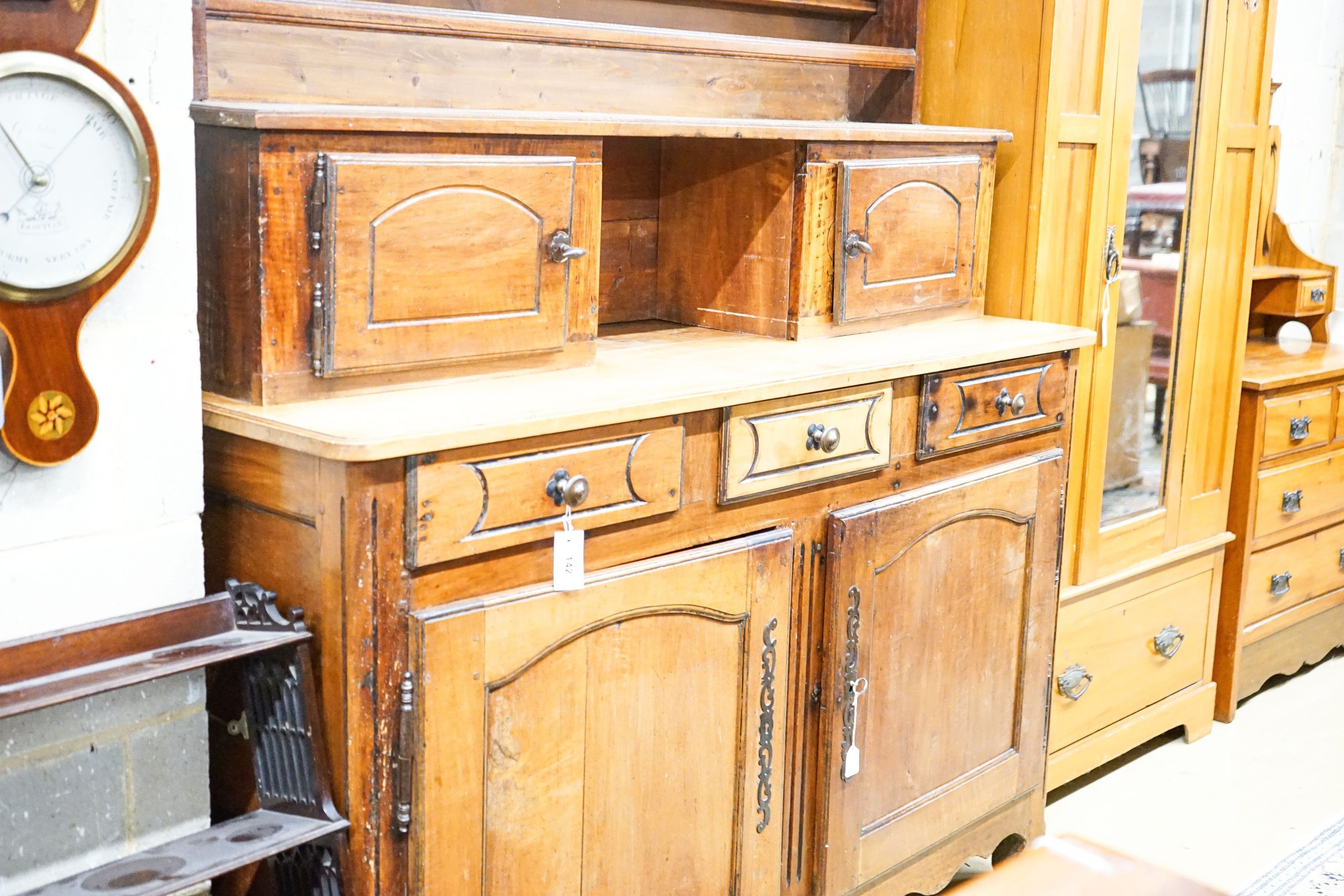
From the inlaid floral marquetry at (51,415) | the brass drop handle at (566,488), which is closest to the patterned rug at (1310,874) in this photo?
the brass drop handle at (566,488)

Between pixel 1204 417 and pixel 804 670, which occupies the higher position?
pixel 1204 417

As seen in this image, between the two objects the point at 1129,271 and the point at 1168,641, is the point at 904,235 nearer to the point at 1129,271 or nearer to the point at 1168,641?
the point at 1129,271

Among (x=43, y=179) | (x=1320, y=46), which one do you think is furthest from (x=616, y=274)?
(x=1320, y=46)

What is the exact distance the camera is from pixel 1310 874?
8.97 ft

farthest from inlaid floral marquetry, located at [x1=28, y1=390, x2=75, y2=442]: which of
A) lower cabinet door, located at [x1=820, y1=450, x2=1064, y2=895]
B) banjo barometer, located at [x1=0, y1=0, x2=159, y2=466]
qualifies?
lower cabinet door, located at [x1=820, y1=450, x2=1064, y2=895]

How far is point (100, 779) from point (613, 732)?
632 millimetres

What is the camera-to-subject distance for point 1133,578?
3057 mm

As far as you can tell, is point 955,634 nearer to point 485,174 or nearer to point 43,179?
point 485,174

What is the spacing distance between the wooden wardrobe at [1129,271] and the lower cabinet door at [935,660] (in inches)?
12.8

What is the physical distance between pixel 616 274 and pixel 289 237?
86 cm

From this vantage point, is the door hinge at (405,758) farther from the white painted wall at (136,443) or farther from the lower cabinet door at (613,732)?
the white painted wall at (136,443)

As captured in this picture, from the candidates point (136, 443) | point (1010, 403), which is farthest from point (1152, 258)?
point (136, 443)

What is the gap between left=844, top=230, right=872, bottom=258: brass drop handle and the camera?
2.31 meters

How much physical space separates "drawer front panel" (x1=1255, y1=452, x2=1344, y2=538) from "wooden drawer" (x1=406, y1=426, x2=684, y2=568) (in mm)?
2095
